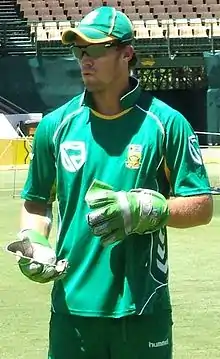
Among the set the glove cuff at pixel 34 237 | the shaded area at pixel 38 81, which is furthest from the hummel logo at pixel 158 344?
the shaded area at pixel 38 81

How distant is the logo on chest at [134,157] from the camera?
2.94m

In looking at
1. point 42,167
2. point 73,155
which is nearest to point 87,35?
point 73,155

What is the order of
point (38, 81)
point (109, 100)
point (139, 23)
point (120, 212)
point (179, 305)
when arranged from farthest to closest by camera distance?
1. point (139, 23)
2. point (38, 81)
3. point (179, 305)
4. point (109, 100)
5. point (120, 212)

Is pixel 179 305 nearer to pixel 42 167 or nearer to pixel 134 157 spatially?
pixel 42 167

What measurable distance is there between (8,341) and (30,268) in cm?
333

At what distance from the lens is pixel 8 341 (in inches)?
242

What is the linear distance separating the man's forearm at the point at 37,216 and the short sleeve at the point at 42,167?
0.10ft

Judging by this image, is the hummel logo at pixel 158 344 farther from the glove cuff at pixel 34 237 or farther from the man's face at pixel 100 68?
the man's face at pixel 100 68

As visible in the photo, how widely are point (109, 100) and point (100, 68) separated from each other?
0.38 ft

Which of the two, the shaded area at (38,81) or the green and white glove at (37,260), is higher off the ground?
the green and white glove at (37,260)

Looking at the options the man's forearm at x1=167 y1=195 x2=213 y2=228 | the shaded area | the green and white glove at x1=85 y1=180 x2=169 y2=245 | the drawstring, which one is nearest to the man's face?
the green and white glove at x1=85 y1=180 x2=169 y2=245

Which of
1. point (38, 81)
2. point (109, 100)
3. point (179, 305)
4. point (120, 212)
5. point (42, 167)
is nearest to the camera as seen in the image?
point (120, 212)

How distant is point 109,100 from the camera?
300cm

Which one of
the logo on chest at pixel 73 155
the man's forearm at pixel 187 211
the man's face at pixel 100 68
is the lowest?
the man's forearm at pixel 187 211
